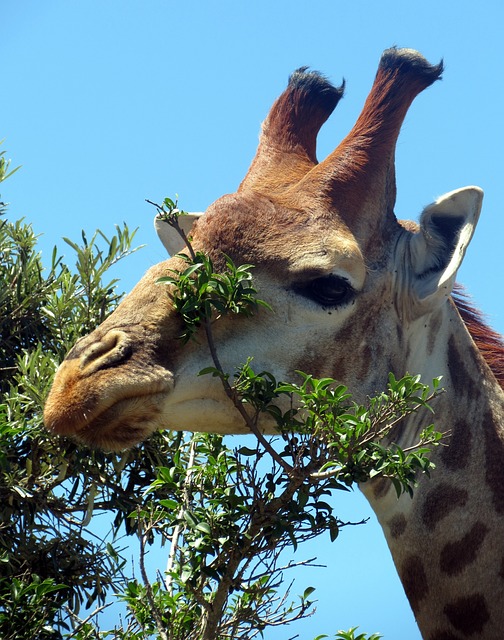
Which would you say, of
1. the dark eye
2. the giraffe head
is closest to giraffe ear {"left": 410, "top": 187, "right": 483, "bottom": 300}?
the giraffe head

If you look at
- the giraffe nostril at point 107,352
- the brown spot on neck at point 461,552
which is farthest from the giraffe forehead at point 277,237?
the brown spot on neck at point 461,552

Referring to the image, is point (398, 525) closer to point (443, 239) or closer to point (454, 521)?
point (454, 521)

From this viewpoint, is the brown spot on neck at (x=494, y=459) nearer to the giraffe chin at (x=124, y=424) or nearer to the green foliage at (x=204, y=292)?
the green foliage at (x=204, y=292)

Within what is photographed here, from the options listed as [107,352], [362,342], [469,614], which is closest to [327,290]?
[362,342]

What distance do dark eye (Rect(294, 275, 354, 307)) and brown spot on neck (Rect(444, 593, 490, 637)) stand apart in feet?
5.23

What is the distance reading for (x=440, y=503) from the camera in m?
5.26

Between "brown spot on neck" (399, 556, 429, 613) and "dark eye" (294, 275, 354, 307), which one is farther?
"brown spot on neck" (399, 556, 429, 613)

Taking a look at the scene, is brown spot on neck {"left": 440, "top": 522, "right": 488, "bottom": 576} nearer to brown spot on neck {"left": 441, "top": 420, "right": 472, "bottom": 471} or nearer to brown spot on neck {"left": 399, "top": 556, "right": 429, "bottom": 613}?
brown spot on neck {"left": 399, "top": 556, "right": 429, "bottom": 613}

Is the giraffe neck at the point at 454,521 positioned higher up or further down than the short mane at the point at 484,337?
further down

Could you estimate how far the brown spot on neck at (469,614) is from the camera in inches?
201

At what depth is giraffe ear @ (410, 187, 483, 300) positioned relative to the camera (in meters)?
5.28

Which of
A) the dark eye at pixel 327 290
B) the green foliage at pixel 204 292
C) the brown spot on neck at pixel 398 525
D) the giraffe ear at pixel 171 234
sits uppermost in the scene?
the giraffe ear at pixel 171 234

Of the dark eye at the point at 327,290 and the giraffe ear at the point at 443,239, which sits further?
the giraffe ear at the point at 443,239

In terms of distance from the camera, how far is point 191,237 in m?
5.04
